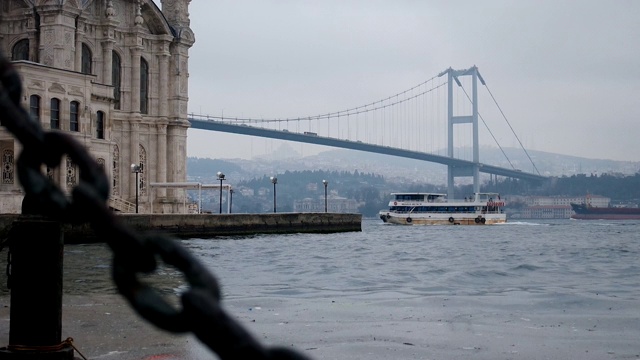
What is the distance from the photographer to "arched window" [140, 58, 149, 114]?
43.0 meters

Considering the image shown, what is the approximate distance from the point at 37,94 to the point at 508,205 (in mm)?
110950

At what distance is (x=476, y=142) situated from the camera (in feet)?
290

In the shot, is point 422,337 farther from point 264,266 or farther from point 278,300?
point 264,266

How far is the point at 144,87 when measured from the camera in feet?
142

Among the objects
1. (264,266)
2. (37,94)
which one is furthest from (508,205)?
(264,266)

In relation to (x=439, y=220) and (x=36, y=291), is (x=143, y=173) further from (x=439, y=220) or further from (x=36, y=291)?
(x=36, y=291)

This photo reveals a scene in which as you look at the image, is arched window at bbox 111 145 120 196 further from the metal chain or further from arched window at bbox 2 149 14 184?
the metal chain

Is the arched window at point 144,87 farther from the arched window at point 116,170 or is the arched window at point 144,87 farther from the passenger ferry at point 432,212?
the passenger ferry at point 432,212

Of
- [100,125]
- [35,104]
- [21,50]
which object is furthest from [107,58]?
[35,104]

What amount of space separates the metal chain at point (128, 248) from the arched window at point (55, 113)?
3384cm

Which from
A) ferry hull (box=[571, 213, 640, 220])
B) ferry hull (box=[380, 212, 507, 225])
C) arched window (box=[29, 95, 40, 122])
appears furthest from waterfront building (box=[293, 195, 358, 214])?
arched window (box=[29, 95, 40, 122])

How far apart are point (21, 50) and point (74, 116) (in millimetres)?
5593

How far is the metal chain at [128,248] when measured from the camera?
0.93 m

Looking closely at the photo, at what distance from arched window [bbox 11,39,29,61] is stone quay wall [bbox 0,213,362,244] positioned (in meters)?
10.3
